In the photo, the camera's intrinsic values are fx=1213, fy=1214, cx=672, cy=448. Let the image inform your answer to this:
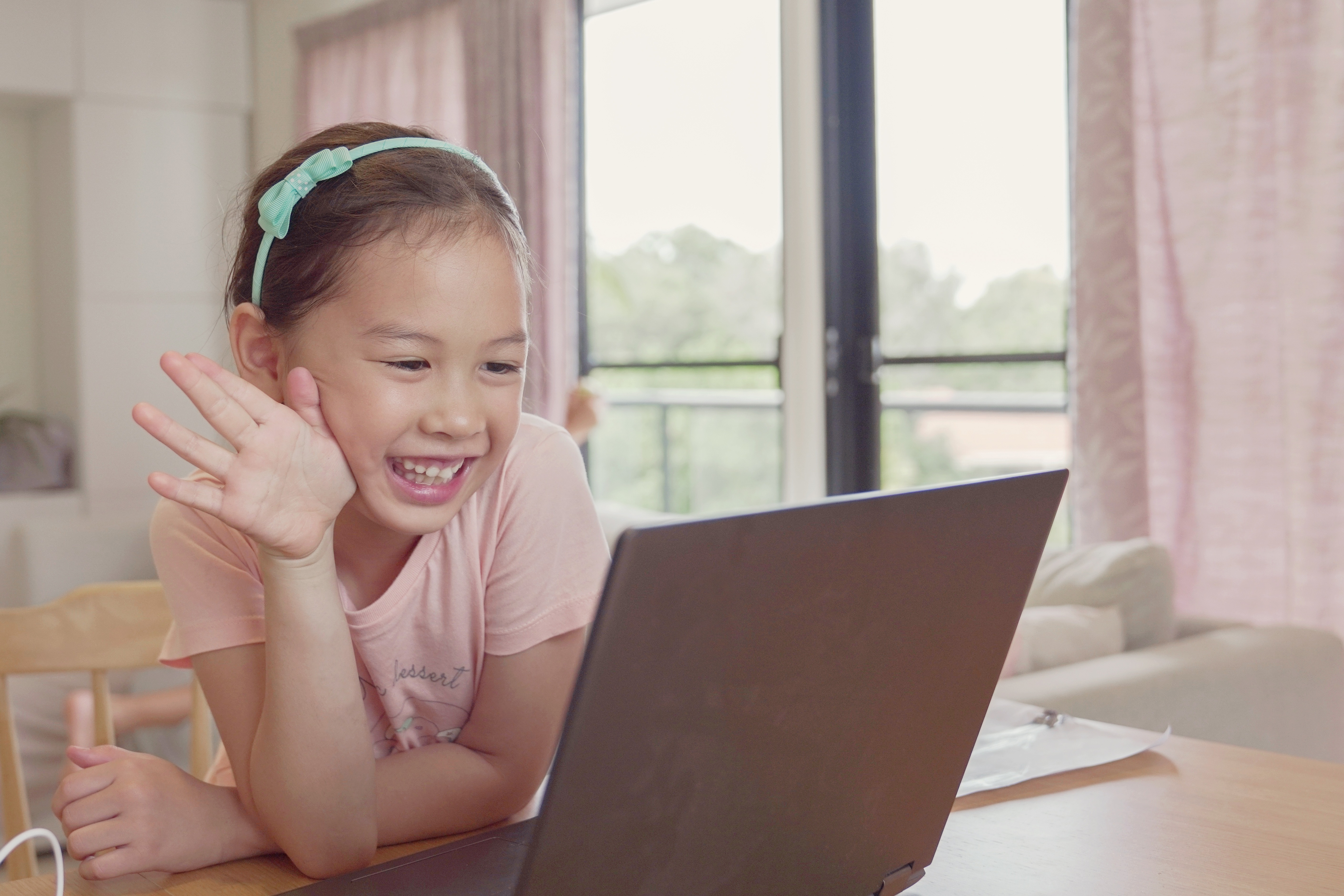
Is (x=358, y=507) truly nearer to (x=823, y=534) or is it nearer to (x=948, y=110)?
(x=823, y=534)

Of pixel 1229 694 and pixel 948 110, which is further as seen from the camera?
pixel 948 110

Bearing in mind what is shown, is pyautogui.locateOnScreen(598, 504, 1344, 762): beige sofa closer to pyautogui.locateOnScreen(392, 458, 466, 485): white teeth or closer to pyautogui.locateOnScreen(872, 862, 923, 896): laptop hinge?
pyautogui.locateOnScreen(392, 458, 466, 485): white teeth

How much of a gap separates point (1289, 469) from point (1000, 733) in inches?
53.6

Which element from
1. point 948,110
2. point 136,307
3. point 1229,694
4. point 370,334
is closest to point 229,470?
point 370,334

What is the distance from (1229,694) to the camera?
1.73 metres

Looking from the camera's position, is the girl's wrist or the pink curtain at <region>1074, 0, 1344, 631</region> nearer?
the girl's wrist

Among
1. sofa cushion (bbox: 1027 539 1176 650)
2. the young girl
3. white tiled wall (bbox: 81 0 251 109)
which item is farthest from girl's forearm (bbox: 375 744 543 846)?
white tiled wall (bbox: 81 0 251 109)

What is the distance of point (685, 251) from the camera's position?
400cm

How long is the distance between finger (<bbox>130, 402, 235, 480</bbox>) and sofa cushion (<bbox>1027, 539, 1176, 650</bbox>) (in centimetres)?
155

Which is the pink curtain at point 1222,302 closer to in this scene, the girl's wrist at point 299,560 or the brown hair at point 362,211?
the brown hair at point 362,211

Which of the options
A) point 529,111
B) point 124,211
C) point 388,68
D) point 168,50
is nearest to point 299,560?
point 529,111

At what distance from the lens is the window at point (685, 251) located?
3520mm

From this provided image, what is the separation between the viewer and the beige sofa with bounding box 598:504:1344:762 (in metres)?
1.61

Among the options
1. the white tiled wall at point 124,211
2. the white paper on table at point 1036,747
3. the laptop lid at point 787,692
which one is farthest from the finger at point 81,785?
the white tiled wall at point 124,211
